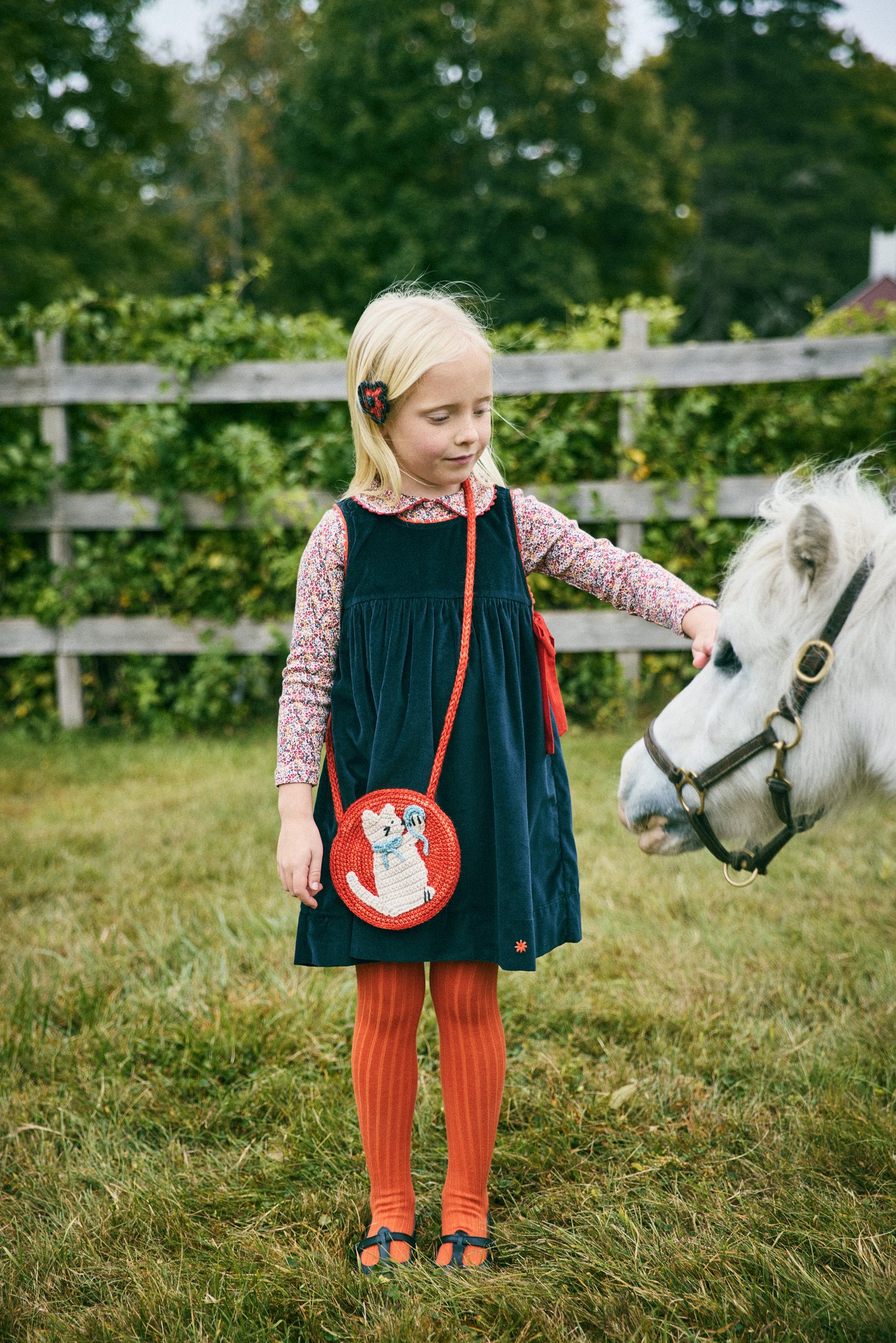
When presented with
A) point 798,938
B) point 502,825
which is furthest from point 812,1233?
point 798,938

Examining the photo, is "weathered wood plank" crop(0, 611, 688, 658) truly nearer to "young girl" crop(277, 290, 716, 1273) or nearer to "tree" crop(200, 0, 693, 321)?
"young girl" crop(277, 290, 716, 1273)

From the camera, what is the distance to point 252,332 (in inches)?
220

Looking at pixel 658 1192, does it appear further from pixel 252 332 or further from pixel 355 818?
pixel 252 332

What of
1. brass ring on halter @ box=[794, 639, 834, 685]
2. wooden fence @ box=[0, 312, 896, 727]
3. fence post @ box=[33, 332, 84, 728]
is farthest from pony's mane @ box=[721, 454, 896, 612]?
fence post @ box=[33, 332, 84, 728]

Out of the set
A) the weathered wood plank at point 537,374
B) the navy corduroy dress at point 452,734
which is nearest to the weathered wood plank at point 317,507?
the weathered wood plank at point 537,374

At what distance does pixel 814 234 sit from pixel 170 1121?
109 feet

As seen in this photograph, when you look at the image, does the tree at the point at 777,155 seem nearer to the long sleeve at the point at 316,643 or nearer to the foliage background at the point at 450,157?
the foliage background at the point at 450,157

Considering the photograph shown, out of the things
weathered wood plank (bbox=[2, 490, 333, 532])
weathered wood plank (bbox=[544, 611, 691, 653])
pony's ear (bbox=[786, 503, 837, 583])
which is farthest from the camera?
weathered wood plank (bbox=[2, 490, 333, 532])

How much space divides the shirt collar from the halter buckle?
23.8 inches

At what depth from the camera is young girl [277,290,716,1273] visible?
1.74m

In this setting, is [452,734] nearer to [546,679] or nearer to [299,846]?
[546,679]

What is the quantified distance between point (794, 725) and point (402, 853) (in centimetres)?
68

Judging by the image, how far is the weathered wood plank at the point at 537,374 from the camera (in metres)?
5.16

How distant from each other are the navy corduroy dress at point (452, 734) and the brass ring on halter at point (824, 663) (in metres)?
0.49
